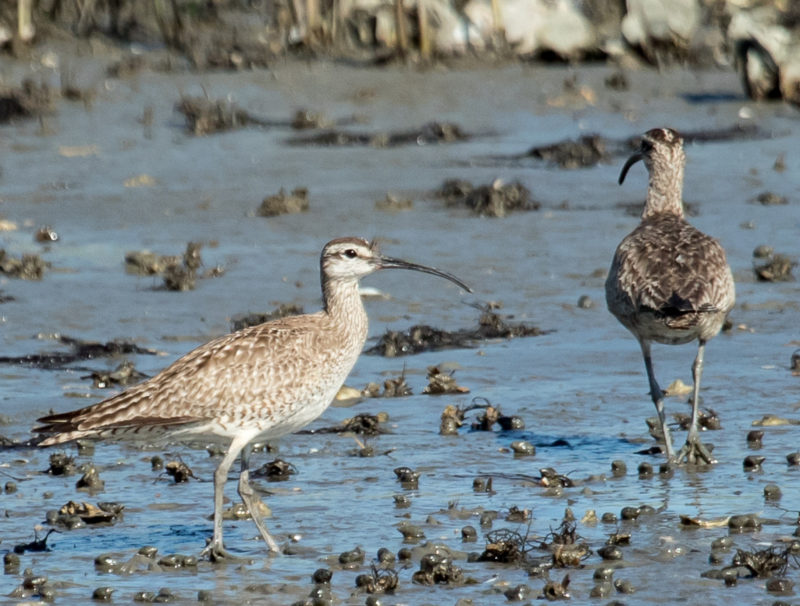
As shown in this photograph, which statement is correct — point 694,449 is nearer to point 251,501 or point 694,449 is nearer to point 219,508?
point 251,501

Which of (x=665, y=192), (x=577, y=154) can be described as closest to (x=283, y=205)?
(x=577, y=154)

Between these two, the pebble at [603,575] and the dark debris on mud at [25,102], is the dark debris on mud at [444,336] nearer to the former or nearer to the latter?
the pebble at [603,575]

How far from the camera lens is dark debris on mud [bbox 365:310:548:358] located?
1101cm

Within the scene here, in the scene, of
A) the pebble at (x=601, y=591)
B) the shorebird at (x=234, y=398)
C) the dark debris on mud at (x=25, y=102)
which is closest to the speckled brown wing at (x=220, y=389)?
the shorebird at (x=234, y=398)

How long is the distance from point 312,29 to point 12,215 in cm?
638

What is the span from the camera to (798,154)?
649 inches

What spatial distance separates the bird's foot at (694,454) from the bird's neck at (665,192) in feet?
6.89

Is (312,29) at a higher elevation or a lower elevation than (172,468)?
higher

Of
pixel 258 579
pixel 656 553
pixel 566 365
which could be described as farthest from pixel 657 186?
pixel 258 579

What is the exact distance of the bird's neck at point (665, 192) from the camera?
1020 cm

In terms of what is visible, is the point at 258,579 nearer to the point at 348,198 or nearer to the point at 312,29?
the point at 348,198

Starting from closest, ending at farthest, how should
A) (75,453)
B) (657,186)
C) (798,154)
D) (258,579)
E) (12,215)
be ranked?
(258,579)
(75,453)
(657,186)
(12,215)
(798,154)

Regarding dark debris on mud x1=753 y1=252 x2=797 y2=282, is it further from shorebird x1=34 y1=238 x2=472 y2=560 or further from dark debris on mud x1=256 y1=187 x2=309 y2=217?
shorebird x1=34 y1=238 x2=472 y2=560

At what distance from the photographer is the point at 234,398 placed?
24.5ft
